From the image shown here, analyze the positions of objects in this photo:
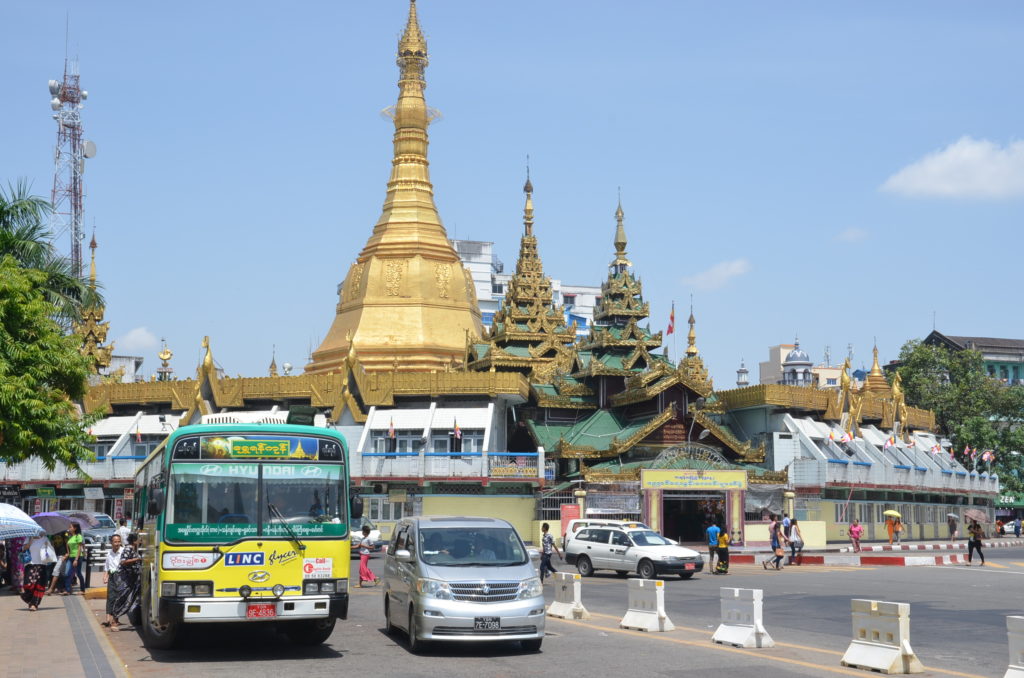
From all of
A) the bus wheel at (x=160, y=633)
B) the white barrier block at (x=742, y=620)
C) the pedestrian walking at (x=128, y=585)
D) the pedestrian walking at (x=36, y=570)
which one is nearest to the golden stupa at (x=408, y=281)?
the pedestrian walking at (x=36, y=570)

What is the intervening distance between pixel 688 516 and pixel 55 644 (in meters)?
35.3

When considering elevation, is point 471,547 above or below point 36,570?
above

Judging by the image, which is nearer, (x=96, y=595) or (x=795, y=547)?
(x=96, y=595)

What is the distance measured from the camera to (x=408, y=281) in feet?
204

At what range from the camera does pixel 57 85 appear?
68438 mm

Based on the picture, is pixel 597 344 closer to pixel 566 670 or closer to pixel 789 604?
pixel 789 604

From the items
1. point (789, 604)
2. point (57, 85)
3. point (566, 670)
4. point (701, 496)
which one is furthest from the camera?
point (57, 85)

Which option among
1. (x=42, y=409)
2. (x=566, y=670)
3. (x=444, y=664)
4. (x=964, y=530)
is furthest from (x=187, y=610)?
(x=964, y=530)

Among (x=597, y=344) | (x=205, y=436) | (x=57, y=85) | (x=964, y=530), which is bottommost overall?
(x=964, y=530)

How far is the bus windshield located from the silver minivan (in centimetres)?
134

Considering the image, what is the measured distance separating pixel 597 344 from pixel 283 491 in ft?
135

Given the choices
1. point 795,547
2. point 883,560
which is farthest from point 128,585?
point 883,560

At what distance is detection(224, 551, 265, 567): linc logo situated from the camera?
49.3 feet

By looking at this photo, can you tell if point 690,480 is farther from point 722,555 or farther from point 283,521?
point 283,521
